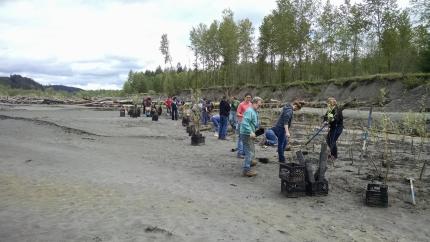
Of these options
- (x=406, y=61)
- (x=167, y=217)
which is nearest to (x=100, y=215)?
(x=167, y=217)

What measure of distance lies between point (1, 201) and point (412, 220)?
6809 millimetres

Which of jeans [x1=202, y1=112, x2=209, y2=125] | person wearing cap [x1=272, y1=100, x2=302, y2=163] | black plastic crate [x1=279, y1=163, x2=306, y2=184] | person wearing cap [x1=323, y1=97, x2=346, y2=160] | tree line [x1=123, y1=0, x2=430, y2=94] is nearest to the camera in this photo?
black plastic crate [x1=279, y1=163, x2=306, y2=184]

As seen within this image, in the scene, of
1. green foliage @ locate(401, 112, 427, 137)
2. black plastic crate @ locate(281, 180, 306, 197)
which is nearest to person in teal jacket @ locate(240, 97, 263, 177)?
black plastic crate @ locate(281, 180, 306, 197)

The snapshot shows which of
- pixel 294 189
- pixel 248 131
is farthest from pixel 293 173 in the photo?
pixel 248 131

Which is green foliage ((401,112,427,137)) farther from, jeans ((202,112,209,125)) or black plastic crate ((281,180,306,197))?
jeans ((202,112,209,125))

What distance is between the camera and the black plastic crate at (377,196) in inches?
296

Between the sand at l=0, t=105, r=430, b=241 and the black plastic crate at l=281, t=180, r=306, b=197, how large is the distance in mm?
186

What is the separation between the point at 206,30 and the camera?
6731 cm

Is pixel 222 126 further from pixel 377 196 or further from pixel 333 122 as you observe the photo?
pixel 377 196

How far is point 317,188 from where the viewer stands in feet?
27.1

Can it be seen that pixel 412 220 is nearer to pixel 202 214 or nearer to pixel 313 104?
pixel 202 214

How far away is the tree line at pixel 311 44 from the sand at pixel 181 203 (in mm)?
Result: 27191

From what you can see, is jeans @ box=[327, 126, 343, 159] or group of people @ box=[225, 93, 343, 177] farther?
jeans @ box=[327, 126, 343, 159]

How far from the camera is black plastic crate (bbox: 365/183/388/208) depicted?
7520 mm
